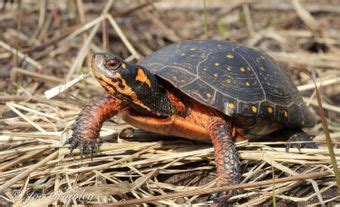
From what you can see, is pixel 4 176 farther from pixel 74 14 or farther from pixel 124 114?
pixel 74 14

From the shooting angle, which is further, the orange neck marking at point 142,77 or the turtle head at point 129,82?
the orange neck marking at point 142,77

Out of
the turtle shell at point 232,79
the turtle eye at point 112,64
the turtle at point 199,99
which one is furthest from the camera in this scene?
the turtle shell at point 232,79

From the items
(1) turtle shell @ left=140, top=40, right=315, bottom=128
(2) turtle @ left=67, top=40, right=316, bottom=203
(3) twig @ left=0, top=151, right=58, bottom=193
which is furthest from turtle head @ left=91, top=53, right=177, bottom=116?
(3) twig @ left=0, top=151, right=58, bottom=193

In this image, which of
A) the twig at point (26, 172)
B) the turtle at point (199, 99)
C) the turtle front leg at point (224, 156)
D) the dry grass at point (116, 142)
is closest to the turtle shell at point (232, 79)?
the turtle at point (199, 99)

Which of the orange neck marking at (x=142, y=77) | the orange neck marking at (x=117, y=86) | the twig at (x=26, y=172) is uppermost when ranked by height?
the orange neck marking at (x=142, y=77)

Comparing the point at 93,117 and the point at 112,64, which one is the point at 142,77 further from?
the point at 93,117

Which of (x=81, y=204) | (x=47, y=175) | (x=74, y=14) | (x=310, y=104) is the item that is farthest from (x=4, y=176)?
(x=74, y=14)

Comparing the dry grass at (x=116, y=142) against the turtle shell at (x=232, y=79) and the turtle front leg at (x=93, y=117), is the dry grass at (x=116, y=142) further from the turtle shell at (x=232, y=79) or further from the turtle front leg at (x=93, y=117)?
the turtle shell at (x=232, y=79)
